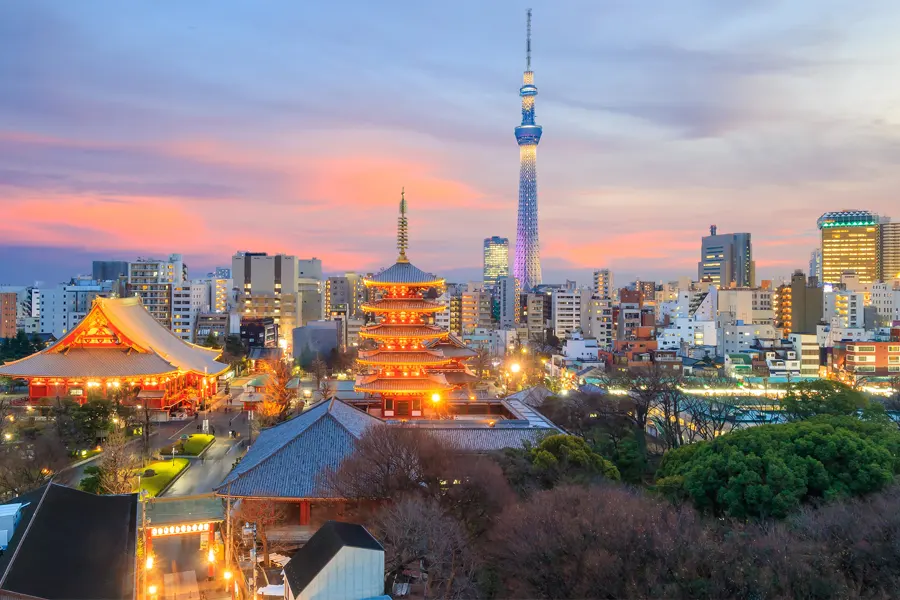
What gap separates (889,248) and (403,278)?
109m

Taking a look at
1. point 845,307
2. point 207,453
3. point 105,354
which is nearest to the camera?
point 207,453

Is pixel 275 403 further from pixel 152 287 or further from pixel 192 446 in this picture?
pixel 152 287

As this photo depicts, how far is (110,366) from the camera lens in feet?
124

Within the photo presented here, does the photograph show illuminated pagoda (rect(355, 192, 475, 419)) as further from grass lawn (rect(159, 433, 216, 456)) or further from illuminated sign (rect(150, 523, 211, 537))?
illuminated sign (rect(150, 523, 211, 537))

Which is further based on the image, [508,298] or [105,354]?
[508,298]

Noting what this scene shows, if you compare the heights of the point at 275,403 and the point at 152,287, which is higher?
the point at 152,287

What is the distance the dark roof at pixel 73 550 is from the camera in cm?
1169

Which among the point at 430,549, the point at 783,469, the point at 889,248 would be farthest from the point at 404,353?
the point at 889,248

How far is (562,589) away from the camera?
12.3 metres

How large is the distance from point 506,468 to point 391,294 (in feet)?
47.1

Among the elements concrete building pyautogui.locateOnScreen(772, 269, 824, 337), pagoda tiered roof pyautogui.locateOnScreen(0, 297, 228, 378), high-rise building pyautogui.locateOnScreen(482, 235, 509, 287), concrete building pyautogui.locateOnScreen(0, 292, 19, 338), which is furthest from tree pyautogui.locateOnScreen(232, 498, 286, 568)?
high-rise building pyautogui.locateOnScreen(482, 235, 509, 287)

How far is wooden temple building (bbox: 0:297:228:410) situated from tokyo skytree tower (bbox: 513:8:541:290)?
229 ft

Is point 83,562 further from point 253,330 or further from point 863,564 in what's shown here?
point 253,330

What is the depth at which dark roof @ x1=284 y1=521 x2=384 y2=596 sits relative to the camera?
40.8ft
